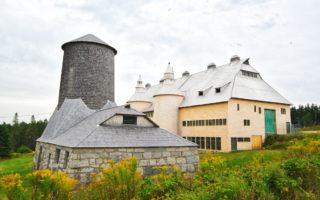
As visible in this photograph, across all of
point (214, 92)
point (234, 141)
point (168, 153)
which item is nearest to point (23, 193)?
point (168, 153)

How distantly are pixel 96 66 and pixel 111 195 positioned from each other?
17.1 meters

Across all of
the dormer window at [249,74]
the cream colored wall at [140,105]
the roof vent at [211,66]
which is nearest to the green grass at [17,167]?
the cream colored wall at [140,105]

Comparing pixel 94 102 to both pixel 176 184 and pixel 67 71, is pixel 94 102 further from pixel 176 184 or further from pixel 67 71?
pixel 176 184

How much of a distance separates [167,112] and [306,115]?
48363 mm

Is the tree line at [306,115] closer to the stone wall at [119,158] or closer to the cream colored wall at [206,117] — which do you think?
the cream colored wall at [206,117]

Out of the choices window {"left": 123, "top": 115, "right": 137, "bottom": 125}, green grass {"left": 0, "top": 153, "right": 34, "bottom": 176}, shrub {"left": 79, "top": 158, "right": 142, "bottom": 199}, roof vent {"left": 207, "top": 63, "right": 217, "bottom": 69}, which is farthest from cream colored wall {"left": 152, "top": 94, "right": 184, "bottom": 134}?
shrub {"left": 79, "top": 158, "right": 142, "bottom": 199}

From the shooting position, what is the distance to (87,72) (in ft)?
70.6

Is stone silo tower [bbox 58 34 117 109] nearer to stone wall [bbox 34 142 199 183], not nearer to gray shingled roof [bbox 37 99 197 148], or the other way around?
gray shingled roof [bbox 37 99 197 148]

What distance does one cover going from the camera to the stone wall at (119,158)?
1195 cm

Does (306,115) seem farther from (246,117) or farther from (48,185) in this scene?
(48,185)

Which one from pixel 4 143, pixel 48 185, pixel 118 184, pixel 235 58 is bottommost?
pixel 4 143

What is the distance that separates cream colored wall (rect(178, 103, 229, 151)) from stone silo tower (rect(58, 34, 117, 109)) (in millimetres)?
11527

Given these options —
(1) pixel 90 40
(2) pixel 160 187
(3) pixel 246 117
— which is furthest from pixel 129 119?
(3) pixel 246 117

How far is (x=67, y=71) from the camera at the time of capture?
2203cm
